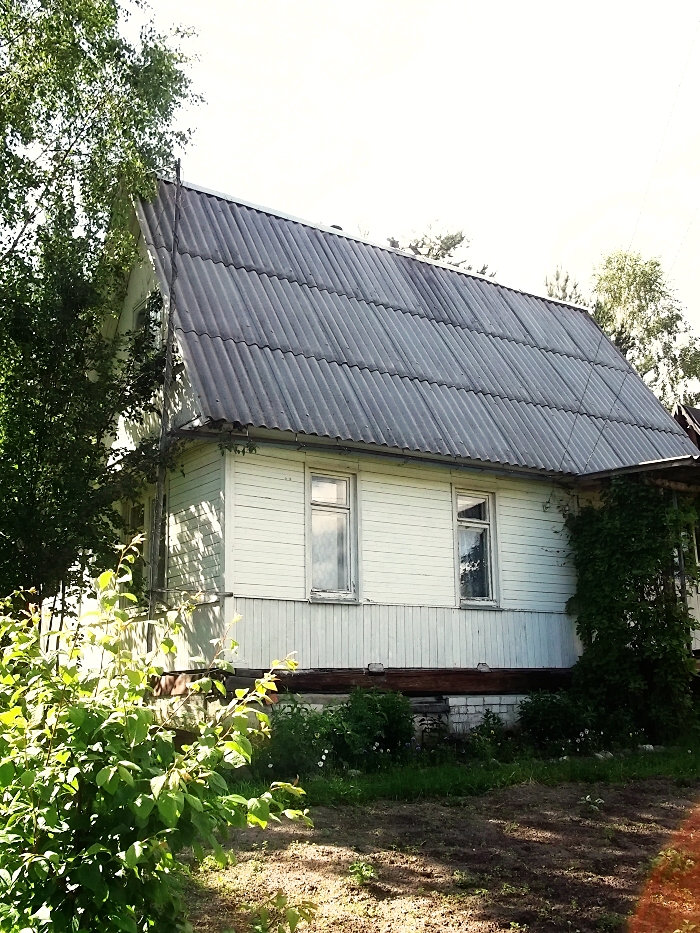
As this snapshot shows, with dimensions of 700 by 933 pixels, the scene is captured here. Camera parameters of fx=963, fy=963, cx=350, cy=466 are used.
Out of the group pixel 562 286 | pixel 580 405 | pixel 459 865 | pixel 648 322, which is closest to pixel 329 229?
pixel 580 405

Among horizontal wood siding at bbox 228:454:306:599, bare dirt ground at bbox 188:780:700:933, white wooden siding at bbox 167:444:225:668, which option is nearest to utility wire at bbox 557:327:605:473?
horizontal wood siding at bbox 228:454:306:599

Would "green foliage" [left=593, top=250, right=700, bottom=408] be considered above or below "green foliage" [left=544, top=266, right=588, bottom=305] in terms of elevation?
below

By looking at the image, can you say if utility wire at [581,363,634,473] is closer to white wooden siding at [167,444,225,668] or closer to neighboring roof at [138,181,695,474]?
neighboring roof at [138,181,695,474]

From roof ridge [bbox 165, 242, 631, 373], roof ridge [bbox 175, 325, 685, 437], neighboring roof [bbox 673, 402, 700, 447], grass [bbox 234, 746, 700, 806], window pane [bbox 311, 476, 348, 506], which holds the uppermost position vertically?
roof ridge [bbox 165, 242, 631, 373]

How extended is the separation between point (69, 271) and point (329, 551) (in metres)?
4.97

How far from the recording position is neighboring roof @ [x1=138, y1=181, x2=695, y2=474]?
12.4 m

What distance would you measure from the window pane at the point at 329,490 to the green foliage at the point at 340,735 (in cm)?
247

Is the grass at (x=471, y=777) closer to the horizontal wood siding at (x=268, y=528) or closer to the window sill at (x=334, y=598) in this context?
the window sill at (x=334, y=598)

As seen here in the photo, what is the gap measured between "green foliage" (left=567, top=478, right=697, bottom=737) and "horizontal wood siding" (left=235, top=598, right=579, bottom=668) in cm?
62

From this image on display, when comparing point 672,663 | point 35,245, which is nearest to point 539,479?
point 672,663

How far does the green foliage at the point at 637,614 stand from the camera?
1319 cm

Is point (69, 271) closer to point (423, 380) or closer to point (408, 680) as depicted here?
point (423, 380)

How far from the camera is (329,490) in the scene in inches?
493

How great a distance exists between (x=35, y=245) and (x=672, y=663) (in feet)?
34.5
